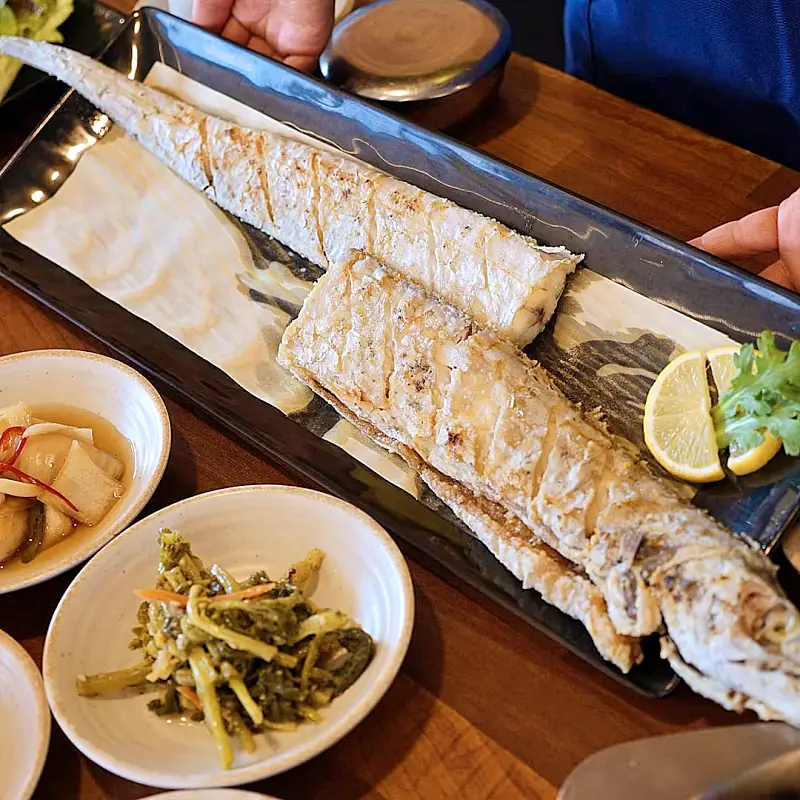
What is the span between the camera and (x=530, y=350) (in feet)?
8.25

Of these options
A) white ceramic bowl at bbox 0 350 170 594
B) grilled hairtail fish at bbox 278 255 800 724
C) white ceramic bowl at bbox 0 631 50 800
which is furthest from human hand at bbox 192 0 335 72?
white ceramic bowl at bbox 0 631 50 800

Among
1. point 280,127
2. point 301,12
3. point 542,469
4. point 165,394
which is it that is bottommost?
point 165,394

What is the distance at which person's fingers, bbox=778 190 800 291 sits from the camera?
2416 millimetres

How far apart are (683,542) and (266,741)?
3.11 feet

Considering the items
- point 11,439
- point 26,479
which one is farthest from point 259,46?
point 26,479

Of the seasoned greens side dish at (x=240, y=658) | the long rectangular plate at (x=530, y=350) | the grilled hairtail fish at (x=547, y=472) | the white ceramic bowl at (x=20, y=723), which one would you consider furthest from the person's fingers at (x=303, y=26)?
the white ceramic bowl at (x=20, y=723)

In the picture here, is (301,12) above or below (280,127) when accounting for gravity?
above

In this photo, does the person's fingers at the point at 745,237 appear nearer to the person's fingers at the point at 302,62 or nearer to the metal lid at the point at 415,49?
the metal lid at the point at 415,49

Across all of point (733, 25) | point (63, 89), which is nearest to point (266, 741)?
point (733, 25)

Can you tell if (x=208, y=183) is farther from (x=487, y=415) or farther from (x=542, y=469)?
(x=542, y=469)

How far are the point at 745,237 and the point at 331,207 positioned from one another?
4.14 ft

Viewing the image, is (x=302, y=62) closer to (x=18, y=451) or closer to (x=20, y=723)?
(x=18, y=451)

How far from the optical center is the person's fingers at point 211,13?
364 centimetres

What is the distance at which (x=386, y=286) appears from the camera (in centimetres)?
249
